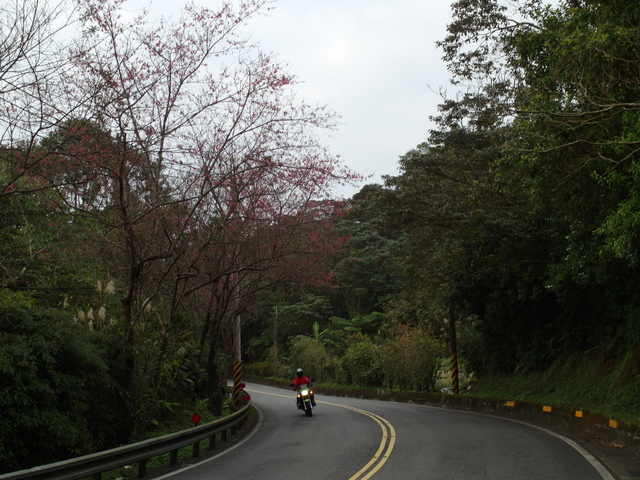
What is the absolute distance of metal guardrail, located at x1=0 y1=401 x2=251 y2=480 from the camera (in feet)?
24.4

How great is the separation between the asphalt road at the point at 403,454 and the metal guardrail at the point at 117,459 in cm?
47

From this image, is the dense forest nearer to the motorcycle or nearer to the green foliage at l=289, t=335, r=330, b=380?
the motorcycle

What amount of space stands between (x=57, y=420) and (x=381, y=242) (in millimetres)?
39628

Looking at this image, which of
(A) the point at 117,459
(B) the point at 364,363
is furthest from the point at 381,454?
(B) the point at 364,363

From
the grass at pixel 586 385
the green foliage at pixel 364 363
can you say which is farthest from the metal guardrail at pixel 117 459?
the green foliage at pixel 364 363

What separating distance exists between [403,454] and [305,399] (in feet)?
32.0

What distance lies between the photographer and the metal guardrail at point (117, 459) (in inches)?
292

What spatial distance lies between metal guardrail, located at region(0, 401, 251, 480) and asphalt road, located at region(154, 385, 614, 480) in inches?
18.7

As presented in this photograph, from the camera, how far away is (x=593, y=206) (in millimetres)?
13148

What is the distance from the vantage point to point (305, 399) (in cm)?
2048

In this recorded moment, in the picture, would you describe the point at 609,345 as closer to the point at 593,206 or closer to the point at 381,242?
the point at 593,206

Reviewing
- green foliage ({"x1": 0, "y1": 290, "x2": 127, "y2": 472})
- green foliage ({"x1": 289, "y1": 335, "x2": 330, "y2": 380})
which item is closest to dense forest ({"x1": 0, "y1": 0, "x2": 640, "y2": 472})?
green foliage ({"x1": 0, "y1": 290, "x2": 127, "y2": 472})

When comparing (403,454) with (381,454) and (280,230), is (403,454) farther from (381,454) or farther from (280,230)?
(280,230)

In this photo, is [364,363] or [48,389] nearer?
[48,389]
